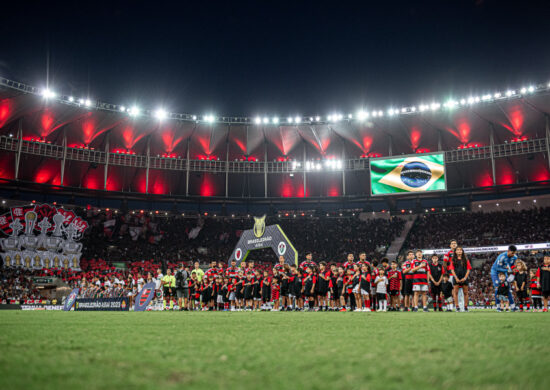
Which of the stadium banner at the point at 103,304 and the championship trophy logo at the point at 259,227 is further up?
the championship trophy logo at the point at 259,227

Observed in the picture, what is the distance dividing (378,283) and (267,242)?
10.9 metres

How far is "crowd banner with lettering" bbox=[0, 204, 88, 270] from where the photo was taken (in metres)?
34.8

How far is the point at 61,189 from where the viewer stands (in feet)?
138

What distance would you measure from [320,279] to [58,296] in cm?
2273

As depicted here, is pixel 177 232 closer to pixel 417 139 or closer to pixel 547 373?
pixel 417 139

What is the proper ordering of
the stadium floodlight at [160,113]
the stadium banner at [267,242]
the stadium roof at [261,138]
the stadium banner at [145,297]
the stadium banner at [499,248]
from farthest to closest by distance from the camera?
the stadium floodlight at [160,113]
the stadium roof at [261,138]
the stadium banner at [499,248]
the stadium banner at [267,242]
the stadium banner at [145,297]

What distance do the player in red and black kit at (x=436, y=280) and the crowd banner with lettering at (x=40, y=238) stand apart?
102ft

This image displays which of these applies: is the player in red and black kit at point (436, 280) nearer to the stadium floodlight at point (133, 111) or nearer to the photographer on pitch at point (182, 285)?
the photographer on pitch at point (182, 285)

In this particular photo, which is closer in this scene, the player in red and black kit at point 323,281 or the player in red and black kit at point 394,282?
the player in red and black kit at point 394,282

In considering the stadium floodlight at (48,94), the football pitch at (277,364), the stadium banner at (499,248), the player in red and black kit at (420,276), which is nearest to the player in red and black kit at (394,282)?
the player in red and black kit at (420,276)

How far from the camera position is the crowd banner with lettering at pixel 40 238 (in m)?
34.8

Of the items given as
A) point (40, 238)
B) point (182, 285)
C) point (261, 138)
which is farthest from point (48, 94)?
point (182, 285)

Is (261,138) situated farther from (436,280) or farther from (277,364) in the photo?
(277,364)

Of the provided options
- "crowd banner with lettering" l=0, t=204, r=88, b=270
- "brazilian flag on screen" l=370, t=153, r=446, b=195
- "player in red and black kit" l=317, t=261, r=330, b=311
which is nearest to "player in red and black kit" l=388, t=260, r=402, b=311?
"player in red and black kit" l=317, t=261, r=330, b=311
